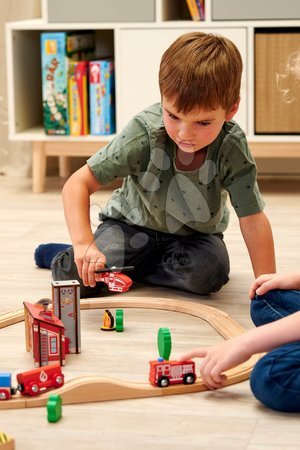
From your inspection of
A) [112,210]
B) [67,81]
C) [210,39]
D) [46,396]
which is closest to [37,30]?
[67,81]

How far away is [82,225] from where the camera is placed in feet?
5.05

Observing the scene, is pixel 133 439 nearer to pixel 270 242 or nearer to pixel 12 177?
pixel 270 242

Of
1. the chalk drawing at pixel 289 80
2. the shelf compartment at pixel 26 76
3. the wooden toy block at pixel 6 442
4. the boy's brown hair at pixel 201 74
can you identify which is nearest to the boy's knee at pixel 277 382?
the wooden toy block at pixel 6 442

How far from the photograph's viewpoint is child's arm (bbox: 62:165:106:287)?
4.85 feet

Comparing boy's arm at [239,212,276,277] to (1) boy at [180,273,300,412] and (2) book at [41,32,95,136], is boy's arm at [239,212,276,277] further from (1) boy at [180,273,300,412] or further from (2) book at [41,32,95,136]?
(2) book at [41,32,95,136]

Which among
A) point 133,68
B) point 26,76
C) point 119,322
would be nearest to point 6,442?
point 119,322

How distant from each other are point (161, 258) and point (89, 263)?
0.91ft

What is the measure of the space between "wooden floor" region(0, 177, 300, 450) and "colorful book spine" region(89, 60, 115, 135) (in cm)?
49

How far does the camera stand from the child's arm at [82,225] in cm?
148

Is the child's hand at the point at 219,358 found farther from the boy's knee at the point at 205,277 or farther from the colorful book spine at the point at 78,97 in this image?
the colorful book spine at the point at 78,97

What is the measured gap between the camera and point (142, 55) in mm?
2479

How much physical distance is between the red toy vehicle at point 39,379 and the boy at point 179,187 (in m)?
0.31

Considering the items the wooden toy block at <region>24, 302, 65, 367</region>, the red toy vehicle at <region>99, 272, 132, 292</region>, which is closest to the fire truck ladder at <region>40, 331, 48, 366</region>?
the wooden toy block at <region>24, 302, 65, 367</region>

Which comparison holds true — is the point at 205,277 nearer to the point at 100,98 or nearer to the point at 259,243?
the point at 259,243
